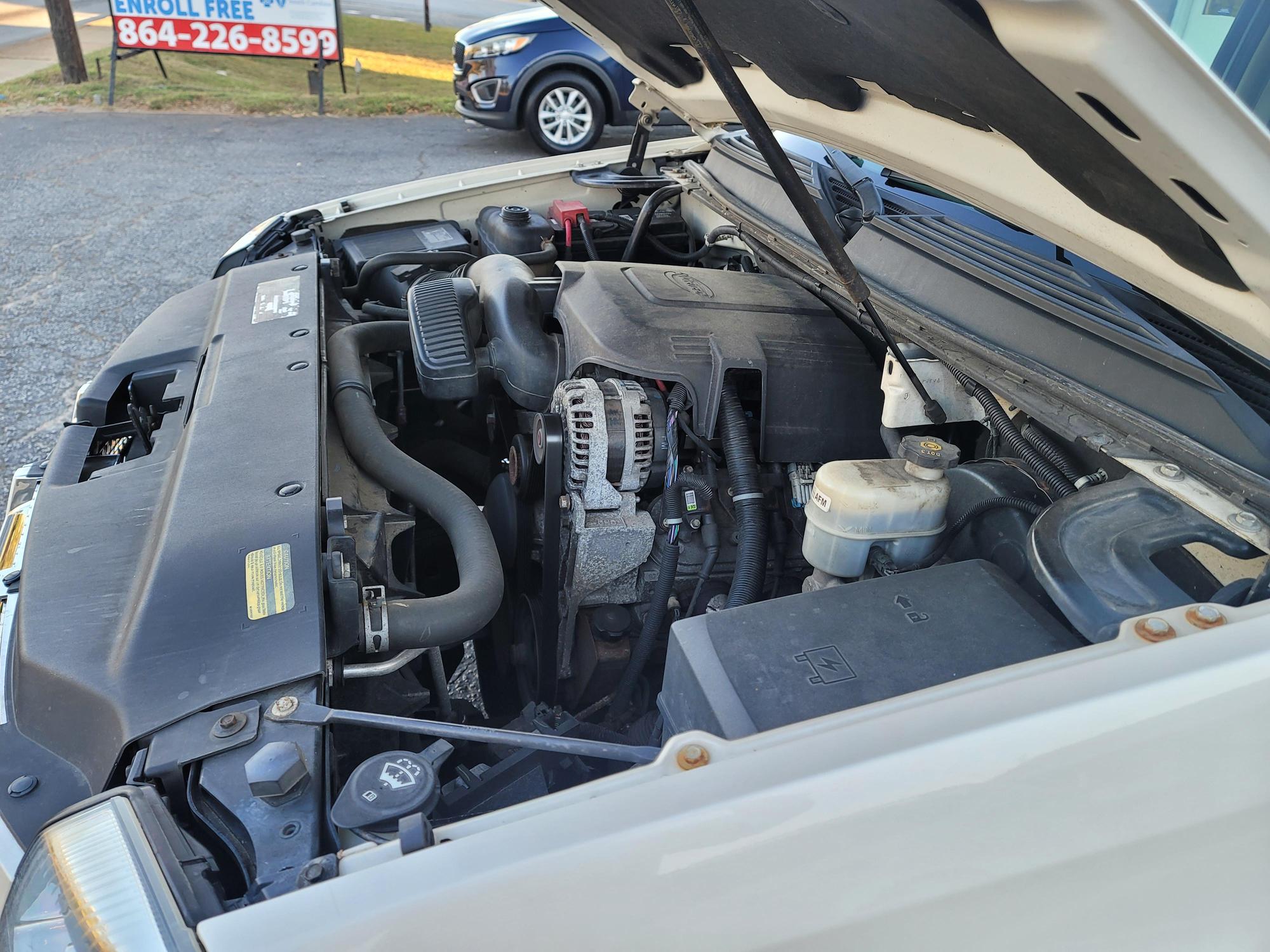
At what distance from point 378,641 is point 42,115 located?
9453mm

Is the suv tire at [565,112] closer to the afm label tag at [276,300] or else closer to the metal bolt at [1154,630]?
the afm label tag at [276,300]

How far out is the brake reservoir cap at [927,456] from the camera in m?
1.40

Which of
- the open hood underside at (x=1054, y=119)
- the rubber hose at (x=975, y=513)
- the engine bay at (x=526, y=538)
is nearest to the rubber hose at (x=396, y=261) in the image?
the engine bay at (x=526, y=538)

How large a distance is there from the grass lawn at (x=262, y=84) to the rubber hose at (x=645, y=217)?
774 centimetres

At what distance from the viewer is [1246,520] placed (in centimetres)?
108

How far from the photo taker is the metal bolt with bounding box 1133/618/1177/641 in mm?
964

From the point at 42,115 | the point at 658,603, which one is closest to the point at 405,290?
the point at 658,603

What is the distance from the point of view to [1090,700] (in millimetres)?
883

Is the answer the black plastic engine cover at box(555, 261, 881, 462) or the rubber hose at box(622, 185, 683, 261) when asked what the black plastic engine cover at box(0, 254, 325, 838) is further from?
the rubber hose at box(622, 185, 683, 261)

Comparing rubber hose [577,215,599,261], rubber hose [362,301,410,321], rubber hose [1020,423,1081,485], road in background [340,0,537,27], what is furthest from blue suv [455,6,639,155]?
road in background [340,0,537,27]

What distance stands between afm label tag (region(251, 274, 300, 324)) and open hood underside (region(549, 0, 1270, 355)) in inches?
37.5

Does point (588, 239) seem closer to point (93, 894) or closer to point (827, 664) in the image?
point (827, 664)

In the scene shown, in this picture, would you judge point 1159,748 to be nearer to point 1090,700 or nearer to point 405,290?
point 1090,700

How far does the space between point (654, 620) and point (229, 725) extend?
817 millimetres
